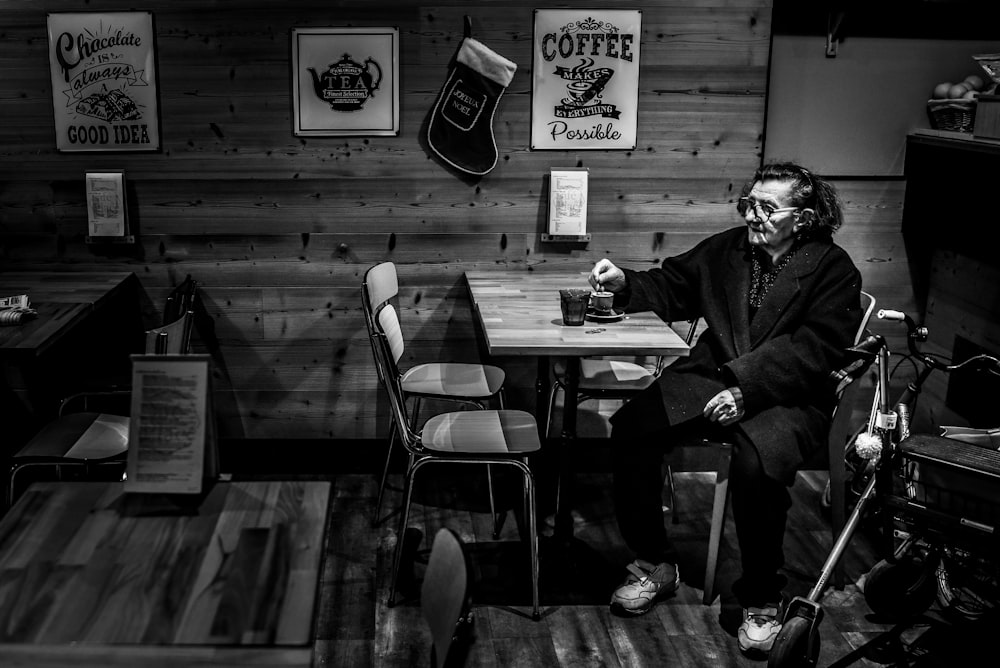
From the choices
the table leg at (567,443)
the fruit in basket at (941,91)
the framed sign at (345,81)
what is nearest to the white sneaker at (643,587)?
the table leg at (567,443)

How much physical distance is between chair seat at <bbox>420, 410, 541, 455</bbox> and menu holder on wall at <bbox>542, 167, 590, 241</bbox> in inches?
40.5

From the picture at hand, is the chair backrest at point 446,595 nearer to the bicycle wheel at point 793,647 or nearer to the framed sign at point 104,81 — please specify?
the bicycle wheel at point 793,647

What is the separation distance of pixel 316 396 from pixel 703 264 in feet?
5.86

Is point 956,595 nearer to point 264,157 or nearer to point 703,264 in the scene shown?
point 703,264

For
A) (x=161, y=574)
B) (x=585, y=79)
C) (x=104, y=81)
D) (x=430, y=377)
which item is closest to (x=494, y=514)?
(x=430, y=377)

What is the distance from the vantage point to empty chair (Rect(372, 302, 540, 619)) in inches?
123

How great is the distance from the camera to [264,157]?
411 centimetres

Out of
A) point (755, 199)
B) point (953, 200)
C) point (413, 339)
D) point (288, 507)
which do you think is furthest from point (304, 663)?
point (953, 200)

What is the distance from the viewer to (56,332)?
10.6 feet

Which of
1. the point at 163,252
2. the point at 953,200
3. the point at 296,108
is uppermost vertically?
the point at 296,108

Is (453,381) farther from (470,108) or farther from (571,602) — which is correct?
(470,108)

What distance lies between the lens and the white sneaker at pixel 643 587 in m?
3.27

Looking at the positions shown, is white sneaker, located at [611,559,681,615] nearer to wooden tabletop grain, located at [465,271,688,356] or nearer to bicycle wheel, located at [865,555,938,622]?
bicycle wheel, located at [865,555,938,622]

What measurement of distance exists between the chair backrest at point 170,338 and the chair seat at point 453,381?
0.88m
